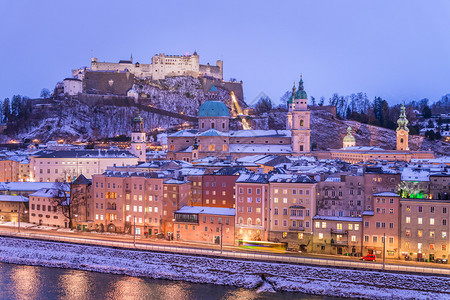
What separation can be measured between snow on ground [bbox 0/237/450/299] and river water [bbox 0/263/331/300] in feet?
2.47

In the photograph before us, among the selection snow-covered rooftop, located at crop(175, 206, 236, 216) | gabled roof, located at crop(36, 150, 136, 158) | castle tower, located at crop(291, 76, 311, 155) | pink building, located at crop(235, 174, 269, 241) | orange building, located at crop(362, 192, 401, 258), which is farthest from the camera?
castle tower, located at crop(291, 76, 311, 155)

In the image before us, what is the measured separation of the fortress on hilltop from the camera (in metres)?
130

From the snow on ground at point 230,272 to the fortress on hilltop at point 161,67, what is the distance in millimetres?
94183

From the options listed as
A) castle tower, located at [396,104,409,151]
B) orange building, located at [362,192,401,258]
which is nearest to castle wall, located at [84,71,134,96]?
castle tower, located at [396,104,409,151]

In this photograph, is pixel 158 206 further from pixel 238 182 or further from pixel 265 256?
pixel 265 256

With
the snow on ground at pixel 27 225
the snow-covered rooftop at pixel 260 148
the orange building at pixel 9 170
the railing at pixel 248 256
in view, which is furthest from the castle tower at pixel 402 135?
the orange building at pixel 9 170

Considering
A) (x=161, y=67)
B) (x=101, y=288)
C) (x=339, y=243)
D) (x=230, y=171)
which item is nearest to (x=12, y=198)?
(x=230, y=171)

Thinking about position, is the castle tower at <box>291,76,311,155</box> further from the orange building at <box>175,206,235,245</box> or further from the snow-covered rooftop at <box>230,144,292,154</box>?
the orange building at <box>175,206,235,245</box>

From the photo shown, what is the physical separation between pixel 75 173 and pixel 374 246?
147ft

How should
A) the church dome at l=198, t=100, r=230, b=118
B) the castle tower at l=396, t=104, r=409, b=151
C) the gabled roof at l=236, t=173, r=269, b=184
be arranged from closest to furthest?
the gabled roof at l=236, t=173, r=269, b=184
the church dome at l=198, t=100, r=230, b=118
the castle tower at l=396, t=104, r=409, b=151

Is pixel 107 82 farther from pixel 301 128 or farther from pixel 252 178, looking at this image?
pixel 252 178

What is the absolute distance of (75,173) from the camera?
67.9 meters

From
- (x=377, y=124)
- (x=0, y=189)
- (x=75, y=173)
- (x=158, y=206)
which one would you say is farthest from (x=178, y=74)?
(x=158, y=206)

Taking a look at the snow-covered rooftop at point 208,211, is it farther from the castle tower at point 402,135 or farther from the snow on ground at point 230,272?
the castle tower at point 402,135
